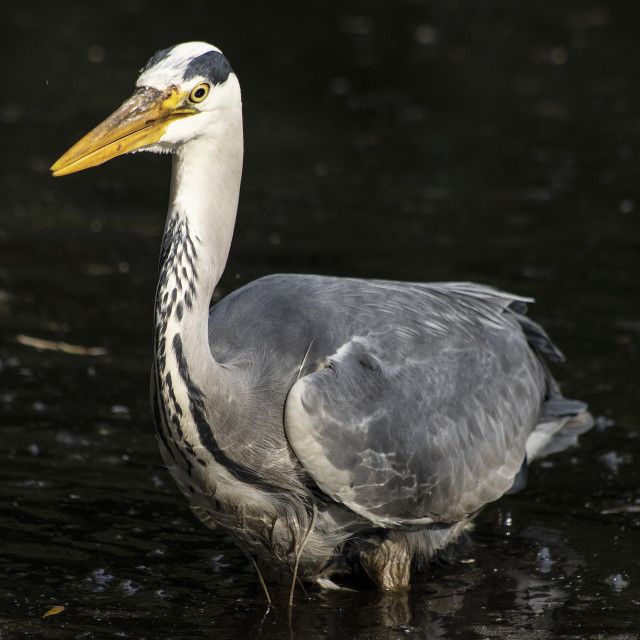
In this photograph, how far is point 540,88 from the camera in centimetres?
1334

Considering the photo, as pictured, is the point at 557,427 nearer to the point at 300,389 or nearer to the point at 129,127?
the point at 300,389

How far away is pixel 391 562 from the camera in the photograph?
531cm

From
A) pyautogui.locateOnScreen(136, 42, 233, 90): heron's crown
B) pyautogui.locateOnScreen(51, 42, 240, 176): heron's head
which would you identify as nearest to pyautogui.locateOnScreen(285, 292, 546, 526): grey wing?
pyautogui.locateOnScreen(51, 42, 240, 176): heron's head

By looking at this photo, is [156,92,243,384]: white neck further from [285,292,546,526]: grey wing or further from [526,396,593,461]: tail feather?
[526,396,593,461]: tail feather

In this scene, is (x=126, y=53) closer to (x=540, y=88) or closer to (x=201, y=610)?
(x=540, y=88)

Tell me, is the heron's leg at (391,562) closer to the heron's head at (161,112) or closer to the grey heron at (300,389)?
the grey heron at (300,389)

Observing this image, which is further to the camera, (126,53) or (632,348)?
(126,53)

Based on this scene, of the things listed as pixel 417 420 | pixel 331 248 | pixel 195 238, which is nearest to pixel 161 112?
pixel 195 238

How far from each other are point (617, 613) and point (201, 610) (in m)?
1.90

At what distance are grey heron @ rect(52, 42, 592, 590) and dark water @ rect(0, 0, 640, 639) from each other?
43 centimetres

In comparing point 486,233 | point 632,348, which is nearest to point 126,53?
point 486,233

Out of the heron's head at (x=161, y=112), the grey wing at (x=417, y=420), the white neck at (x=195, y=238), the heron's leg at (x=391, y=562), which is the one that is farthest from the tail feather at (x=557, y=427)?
the heron's head at (x=161, y=112)

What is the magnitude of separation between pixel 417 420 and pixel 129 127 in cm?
186

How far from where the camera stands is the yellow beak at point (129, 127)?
448cm
